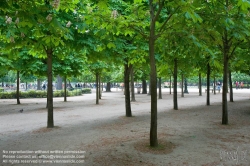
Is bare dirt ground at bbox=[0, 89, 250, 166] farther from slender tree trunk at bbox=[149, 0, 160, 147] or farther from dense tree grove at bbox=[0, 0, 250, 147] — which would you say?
dense tree grove at bbox=[0, 0, 250, 147]

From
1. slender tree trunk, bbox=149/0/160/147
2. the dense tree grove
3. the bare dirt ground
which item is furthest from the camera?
slender tree trunk, bbox=149/0/160/147

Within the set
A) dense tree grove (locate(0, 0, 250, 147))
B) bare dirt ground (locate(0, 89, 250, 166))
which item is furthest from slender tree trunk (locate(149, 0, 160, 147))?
bare dirt ground (locate(0, 89, 250, 166))

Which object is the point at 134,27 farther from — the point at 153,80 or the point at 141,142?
the point at 141,142

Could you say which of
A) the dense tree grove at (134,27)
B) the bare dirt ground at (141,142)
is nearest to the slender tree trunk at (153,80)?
the dense tree grove at (134,27)

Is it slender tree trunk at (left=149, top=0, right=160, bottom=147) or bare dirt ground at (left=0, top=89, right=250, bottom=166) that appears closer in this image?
bare dirt ground at (left=0, top=89, right=250, bottom=166)

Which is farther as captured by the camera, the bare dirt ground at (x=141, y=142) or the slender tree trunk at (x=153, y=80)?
the slender tree trunk at (x=153, y=80)

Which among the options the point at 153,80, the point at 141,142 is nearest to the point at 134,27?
the point at 153,80

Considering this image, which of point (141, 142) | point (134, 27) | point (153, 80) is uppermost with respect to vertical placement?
point (134, 27)

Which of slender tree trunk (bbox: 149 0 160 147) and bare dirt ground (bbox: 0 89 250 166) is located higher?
slender tree trunk (bbox: 149 0 160 147)

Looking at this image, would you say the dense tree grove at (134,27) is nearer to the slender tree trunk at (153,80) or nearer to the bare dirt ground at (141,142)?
the slender tree trunk at (153,80)

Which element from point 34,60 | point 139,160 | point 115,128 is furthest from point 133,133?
point 34,60

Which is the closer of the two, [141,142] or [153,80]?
[153,80]

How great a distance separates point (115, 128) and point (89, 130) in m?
1.12

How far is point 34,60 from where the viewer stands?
14953 millimetres
